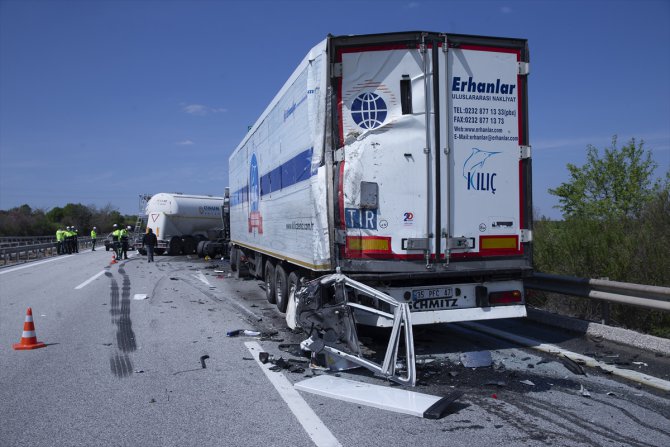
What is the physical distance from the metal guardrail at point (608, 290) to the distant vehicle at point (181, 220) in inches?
906

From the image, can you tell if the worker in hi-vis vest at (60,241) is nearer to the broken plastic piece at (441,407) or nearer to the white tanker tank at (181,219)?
the white tanker tank at (181,219)

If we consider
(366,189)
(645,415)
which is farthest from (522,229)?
(645,415)

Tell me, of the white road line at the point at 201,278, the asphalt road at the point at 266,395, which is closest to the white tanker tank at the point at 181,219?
the white road line at the point at 201,278

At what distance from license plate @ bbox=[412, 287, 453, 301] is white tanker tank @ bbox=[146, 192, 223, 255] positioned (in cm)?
2359

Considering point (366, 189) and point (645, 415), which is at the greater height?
point (366, 189)

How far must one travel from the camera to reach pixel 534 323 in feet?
26.9

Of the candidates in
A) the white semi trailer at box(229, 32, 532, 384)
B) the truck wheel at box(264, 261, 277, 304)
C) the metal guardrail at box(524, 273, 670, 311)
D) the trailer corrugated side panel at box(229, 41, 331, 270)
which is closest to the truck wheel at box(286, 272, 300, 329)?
the trailer corrugated side panel at box(229, 41, 331, 270)

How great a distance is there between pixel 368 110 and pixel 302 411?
3.44m

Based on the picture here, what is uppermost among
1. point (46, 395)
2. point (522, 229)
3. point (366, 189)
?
point (366, 189)

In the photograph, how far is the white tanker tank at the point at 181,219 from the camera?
97.1 feet

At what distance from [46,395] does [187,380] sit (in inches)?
52.6

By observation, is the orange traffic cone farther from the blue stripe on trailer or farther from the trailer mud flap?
the blue stripe on trailer

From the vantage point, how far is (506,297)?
6828mm

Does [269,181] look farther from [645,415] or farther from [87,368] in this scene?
[645,415]
